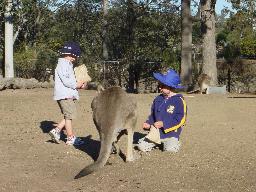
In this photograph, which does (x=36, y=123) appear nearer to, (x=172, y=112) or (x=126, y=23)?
(x=172, y=112)

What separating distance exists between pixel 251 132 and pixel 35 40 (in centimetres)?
2472

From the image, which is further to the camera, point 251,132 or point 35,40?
point 35,40

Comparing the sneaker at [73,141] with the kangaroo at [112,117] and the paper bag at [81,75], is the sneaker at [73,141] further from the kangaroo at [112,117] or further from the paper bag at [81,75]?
the kangaroo at [112,117]

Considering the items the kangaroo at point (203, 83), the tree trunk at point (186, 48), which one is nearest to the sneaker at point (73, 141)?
the kangaroo at point (203, 83)

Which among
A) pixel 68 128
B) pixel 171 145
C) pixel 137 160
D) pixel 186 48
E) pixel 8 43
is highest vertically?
pixel 8 43

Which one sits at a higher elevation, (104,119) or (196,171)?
(104,119)

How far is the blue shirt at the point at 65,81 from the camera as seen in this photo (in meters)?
7.32

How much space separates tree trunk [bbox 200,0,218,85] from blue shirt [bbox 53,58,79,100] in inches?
420

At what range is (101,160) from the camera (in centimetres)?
570

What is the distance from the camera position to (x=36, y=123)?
9.63 meters

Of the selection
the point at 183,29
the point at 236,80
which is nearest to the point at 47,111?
the point at 183,29

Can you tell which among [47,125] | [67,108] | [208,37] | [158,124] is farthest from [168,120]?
[208,37]

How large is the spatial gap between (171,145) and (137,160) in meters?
0.67

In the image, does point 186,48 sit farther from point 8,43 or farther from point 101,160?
point 101,160
